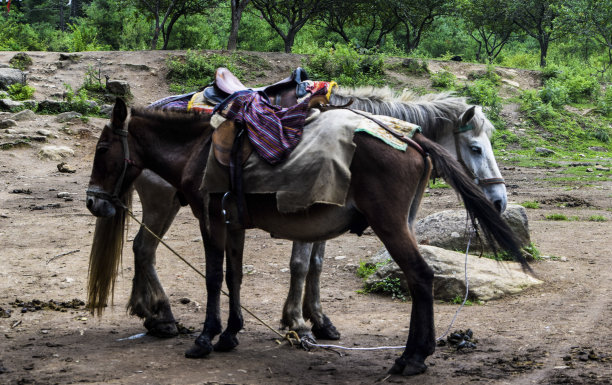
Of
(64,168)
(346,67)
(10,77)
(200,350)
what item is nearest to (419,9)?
(346,67)

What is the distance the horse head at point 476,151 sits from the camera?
5.36 meters

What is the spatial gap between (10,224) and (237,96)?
592 cm

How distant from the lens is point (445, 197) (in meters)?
12.2

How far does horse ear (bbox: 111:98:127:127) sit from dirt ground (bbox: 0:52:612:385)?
5.93 feet

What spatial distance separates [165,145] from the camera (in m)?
4.95

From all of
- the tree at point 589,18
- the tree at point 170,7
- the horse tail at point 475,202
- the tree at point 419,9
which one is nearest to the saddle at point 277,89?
the horse tail at point 475,202

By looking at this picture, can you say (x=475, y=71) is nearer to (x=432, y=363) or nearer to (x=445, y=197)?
(x=445, y=197)

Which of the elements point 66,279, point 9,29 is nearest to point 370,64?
point 66,279

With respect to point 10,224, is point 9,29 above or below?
above

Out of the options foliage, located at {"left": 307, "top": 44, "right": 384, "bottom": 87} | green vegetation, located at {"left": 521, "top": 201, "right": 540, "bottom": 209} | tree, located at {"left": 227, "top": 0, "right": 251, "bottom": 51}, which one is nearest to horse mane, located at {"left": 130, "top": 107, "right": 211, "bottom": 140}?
green vegetation, located at {"left": 521, "top": 201, "right": 540, "bottom": 209}

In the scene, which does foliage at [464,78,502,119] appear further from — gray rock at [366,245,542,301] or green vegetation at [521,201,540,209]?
gray rock at [366,245,542,301]

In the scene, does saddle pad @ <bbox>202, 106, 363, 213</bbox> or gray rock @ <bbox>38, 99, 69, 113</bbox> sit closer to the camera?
saddle pad @ <bbox>202, 106, 363, 213</bbox>

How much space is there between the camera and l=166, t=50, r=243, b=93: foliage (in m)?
20.7

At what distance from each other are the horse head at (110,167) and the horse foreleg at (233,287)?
1.00 metres
